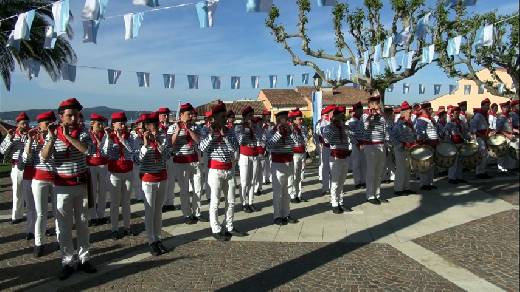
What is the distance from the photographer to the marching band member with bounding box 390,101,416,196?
9617 millimetres

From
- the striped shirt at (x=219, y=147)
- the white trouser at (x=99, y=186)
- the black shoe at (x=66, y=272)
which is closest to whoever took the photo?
the black shoe at (x=66, y=272)

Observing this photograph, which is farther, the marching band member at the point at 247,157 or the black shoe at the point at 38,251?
the marching band member at the point at 247,157

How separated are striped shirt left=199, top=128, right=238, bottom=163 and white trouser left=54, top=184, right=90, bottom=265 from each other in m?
2.02

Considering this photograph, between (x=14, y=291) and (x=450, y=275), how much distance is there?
542cm

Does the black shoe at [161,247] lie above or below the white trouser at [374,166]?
below

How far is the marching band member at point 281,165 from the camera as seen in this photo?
771 centimetres

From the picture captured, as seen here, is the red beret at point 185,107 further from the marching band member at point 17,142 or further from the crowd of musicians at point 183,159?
the marching band member at point 17,142

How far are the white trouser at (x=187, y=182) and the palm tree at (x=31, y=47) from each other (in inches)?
498

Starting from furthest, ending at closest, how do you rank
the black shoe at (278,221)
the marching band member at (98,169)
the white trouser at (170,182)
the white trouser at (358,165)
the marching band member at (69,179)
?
the white trouser at (358,165) → the white trouser at (170,182) → the black shoe at (278,221) → the marching band member at (98,169) → the marching band member at (69,179)

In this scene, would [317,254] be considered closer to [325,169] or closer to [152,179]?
[152,179]

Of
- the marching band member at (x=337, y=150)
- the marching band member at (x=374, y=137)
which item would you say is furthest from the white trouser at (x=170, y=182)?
the marching band member at (x=374, y=137)

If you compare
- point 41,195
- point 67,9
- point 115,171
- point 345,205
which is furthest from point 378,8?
point 41,195

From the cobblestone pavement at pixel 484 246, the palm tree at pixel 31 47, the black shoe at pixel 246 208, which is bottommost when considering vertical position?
the black shoe at pixel 246 208

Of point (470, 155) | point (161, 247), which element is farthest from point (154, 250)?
point (470, 155)
